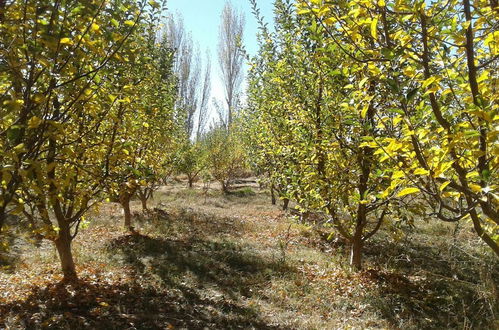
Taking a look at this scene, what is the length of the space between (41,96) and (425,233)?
12185 mm

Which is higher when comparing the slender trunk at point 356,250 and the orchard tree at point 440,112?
the orchard tree at point 440,112

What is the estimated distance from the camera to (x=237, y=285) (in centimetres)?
680

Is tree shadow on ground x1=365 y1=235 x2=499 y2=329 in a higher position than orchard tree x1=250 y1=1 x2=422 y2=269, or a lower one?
lower

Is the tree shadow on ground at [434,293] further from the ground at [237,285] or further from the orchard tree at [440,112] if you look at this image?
the orchard tree at [440,112]

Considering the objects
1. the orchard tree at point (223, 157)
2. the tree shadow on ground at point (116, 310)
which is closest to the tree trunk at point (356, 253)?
the tree shadow on ground at point (116, 310)

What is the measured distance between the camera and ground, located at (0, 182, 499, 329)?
5285mm

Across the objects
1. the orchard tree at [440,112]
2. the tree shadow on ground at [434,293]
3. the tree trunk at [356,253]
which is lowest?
the tree shadow on ground at [434,293]

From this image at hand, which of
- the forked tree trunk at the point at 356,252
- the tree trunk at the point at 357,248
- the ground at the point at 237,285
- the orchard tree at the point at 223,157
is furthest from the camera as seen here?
the orchard tree at the point at 223,157

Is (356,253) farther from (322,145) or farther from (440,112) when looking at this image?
(440,112)

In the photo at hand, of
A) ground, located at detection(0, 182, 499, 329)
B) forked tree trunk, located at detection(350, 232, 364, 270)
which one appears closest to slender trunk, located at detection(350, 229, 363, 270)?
forked tree trunk, located at detection(350, 232, 364, 270)

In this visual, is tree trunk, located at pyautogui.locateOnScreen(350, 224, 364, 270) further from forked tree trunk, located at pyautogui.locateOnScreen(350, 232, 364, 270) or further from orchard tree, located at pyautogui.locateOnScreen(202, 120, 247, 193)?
orchard tree, located at pyautogui.locateOnScreen(202, 120, 247, 193)

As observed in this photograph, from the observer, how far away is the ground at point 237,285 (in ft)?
17.3

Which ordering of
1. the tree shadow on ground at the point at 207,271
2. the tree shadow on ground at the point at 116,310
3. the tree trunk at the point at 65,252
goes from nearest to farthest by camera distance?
the tree shadow on ground at the point at 116,310
the tree shadow on ground at the point at 207,271
the tree trunk at the point at 65,252

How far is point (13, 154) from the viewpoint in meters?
1.77
